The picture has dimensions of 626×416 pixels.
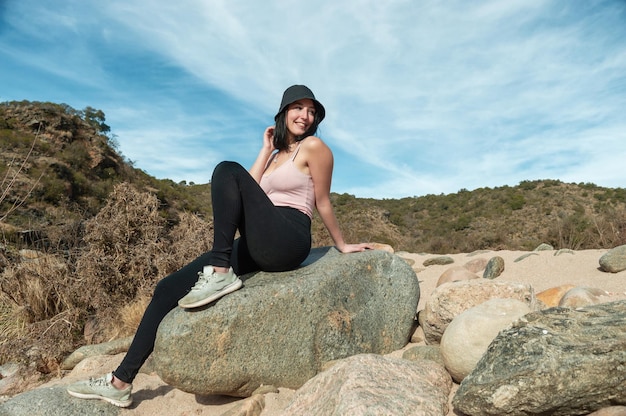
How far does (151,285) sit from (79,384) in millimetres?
3219

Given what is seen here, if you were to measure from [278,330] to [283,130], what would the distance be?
1747mm

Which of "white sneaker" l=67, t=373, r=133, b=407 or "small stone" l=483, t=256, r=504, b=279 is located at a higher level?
"small stone" l=483, t=256, r=504, b=279

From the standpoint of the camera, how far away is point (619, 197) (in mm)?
27375

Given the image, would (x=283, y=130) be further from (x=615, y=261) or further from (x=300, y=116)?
(x=615, y=261)

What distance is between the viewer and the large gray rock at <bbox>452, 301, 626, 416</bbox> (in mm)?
2076

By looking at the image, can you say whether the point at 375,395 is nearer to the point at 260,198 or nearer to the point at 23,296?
the point at 260,198

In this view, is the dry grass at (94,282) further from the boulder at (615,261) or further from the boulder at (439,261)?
the boulder at (615,261)

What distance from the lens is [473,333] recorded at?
9.38 ft

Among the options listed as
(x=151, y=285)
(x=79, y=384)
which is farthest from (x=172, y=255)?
(x=79, y=384)

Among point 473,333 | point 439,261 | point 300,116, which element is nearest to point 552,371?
point 473,333

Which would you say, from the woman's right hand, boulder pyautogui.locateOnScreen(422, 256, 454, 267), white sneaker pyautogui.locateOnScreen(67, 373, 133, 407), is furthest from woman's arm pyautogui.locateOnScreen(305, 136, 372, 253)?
boulder pyautogui.locateOnScreen(422, 256, 454, 267)

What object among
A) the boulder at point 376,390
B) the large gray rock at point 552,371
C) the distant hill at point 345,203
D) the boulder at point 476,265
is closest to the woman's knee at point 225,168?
the boulder at point 376,390

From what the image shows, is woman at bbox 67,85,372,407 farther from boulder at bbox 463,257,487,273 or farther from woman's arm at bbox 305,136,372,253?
boulder at bbox 463,257,487,273

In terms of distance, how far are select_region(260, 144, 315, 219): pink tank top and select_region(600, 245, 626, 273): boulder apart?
4034mm
